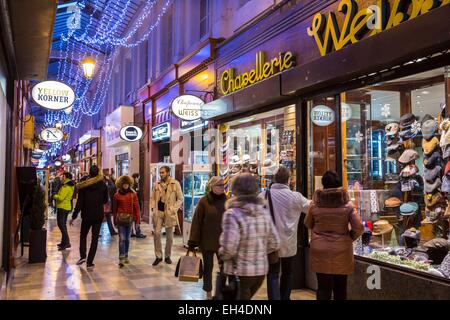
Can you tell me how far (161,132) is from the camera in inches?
581

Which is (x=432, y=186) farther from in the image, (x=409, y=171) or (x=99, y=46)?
(x=99, y=46)

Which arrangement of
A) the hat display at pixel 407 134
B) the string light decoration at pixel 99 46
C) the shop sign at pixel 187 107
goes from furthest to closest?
1. the string light decoration at pixel 99 46
2. the shop sign at pixel 187 107
3. the hat display at pixel 407 134

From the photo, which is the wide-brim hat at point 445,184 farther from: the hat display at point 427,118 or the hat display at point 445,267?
the hat display at point 427,118

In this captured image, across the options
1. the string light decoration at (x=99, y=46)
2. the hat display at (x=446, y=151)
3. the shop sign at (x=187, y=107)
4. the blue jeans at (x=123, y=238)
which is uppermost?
the string light decoration at (x=99, y=46)

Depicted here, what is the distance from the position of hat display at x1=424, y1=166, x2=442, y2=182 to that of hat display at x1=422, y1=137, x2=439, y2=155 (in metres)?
0.22

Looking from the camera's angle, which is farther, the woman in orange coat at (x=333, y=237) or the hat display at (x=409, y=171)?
the hat display at (x=409, y=171)

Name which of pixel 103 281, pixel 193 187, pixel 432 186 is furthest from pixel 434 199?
pixel 193 187

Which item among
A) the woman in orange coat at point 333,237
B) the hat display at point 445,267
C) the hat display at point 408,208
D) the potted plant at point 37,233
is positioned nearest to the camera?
the woman in orange coat at point 333,237

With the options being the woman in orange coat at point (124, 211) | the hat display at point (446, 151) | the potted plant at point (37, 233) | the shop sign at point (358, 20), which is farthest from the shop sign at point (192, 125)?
the hat display at point (446, 151)

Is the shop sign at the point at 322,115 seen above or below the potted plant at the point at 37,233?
above

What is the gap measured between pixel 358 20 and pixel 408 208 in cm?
263

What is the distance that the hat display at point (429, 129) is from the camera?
18.3 feet

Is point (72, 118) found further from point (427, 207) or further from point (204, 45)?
point (427, 207)
